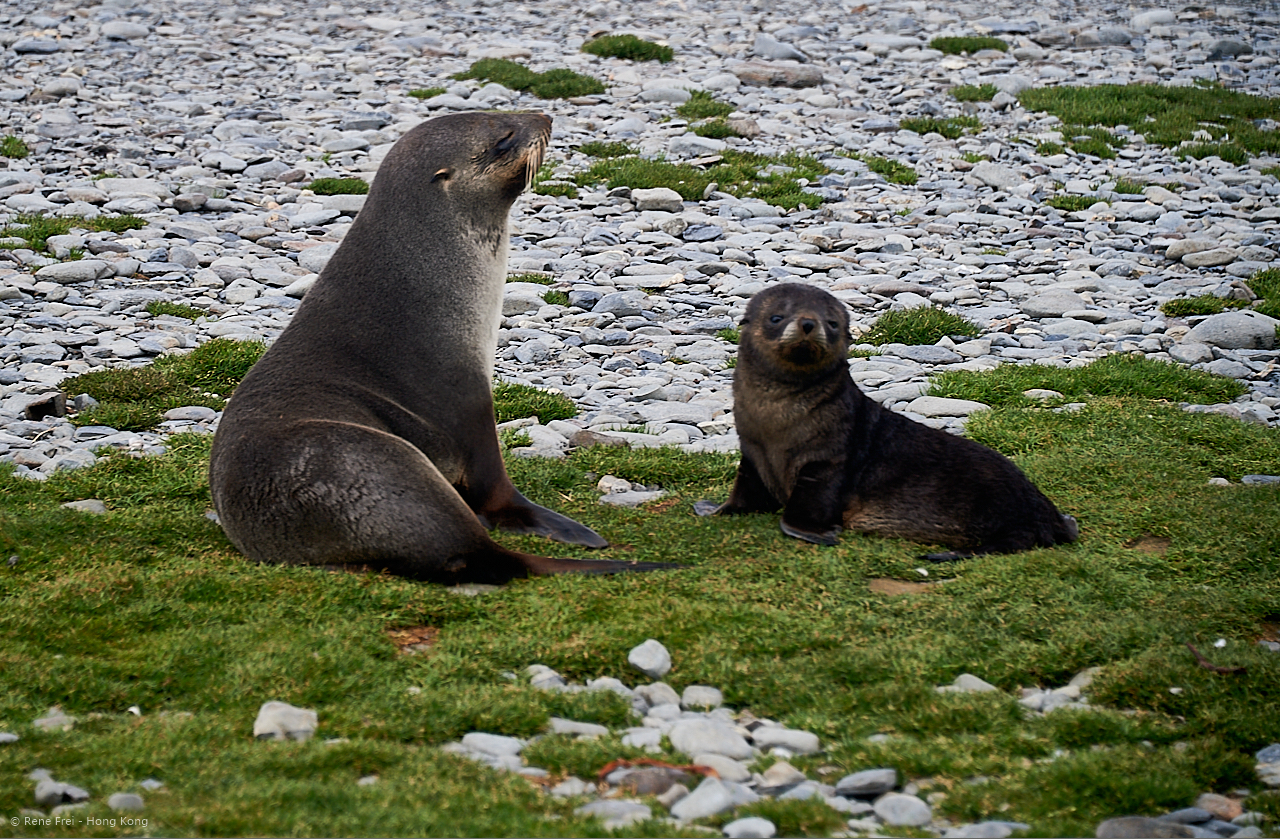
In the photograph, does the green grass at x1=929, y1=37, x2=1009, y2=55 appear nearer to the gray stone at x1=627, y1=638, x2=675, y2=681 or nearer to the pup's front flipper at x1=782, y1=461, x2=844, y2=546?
the pup's front flipper at x1=782, y1=461, x2=844, y2=546

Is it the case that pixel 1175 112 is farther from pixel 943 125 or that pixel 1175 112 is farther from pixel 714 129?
pixel 714 129

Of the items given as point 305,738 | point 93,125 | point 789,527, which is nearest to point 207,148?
point 93,125

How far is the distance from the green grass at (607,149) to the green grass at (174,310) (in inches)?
262

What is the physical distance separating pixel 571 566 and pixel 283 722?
6.28ft

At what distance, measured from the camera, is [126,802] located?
3.80 meters

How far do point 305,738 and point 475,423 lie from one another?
2704 mm

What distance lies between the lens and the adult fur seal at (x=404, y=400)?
5914 mm

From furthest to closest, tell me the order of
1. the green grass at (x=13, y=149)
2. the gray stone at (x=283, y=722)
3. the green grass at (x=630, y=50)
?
the green grass at (x=630, y=50) < the green grass at (x=13, y=149) < the gray stone at (x=283, y=722)

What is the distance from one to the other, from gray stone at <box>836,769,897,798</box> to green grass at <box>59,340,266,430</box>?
617cm

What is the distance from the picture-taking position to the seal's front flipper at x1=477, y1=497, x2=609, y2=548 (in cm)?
664

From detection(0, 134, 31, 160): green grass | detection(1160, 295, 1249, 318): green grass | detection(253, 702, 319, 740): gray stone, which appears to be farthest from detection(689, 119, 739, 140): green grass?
detection(253, 702, 319, 740): gray stone

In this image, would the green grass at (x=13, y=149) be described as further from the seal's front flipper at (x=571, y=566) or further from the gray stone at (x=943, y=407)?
the seal's front flipper at (x=571, y=566)

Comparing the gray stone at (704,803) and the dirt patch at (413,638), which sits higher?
the gray stone at (704,803)

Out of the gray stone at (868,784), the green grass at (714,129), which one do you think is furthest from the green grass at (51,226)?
the gray stone at (868,784)
